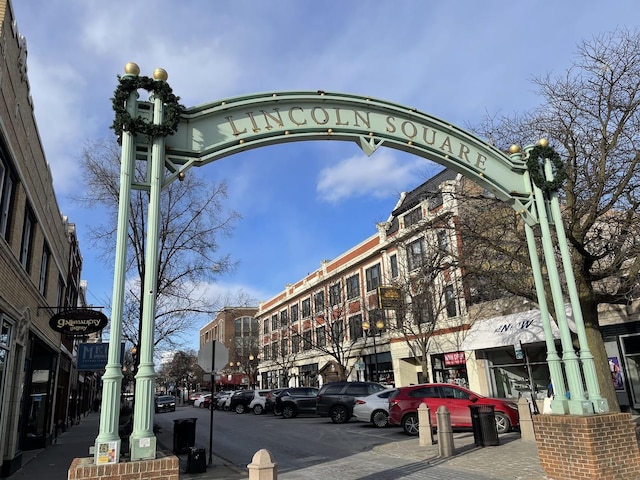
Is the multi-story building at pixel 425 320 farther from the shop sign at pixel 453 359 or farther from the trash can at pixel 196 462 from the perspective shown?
the trash can at pixel 196 462

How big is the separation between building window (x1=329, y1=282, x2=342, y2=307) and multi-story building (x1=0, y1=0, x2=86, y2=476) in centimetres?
2673

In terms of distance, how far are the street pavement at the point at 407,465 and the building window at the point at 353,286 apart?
25.6m

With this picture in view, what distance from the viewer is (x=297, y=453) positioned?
13.0 metres

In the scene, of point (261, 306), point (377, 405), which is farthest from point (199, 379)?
point (377, 405)

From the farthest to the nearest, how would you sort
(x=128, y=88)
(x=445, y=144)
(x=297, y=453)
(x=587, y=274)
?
1. (x=297, y=453)
2. (x=587, y=274)
3. (x=445, y=144)
4. (x=128, y=88)

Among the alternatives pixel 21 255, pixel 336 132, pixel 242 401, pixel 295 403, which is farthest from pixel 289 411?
pixel 336 132

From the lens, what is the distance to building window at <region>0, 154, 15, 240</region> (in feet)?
32.0

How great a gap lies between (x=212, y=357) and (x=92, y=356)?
824cm

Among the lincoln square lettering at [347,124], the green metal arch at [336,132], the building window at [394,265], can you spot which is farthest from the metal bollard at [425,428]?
the building window at [394,265]

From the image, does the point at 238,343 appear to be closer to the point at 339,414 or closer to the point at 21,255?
the point at 339,414

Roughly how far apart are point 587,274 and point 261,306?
54.6m

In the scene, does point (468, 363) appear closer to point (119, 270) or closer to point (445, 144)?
point (445, 144)

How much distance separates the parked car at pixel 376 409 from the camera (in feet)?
60.6

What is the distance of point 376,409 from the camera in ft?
60.8
